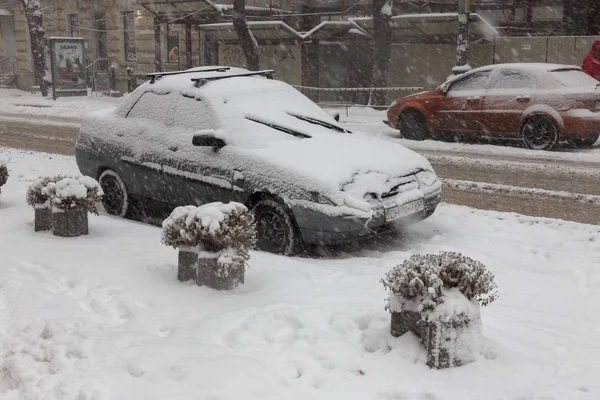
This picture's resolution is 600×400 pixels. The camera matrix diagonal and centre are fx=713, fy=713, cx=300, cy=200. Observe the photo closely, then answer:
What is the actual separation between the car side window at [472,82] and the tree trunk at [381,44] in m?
6.89

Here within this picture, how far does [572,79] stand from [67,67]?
21112mm

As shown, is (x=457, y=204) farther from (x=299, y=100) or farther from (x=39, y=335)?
(x=39, y=335)

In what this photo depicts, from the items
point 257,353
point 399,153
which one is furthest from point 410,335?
point 399,153

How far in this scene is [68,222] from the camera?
6969 mm

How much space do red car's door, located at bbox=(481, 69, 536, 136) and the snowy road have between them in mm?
446

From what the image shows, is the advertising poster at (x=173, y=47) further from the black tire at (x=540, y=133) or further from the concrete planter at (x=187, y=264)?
the concrete planter at (x=187, y=264)

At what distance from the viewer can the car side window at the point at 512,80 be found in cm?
1455

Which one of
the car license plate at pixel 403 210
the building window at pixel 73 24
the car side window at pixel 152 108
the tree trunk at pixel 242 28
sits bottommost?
the car license plate at pixel 403 210

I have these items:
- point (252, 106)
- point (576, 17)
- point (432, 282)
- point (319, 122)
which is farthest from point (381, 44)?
point (432, 282)

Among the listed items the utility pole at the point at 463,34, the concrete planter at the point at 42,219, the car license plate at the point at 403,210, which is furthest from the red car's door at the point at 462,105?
the concrete planter at the point at 42,219

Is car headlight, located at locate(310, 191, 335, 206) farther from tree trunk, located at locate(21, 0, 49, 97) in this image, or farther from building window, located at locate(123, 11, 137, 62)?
building window, located at locate(123, 11, 137, 62)

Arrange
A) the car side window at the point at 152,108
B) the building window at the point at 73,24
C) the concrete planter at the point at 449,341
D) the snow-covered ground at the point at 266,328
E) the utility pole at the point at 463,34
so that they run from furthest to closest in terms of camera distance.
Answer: the building window at the point at 73,24
the utility pole at the point at 463,34
the car side window at the point at 152,108
the concrete planter at the point at 449,341
the snow-covered ground at the point at 266,328

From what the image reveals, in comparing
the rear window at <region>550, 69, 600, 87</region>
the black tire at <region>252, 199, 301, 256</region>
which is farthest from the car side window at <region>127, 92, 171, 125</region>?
the rear window at <region>550, 69, 600, 87</region>

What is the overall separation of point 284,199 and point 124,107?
10.3ft
